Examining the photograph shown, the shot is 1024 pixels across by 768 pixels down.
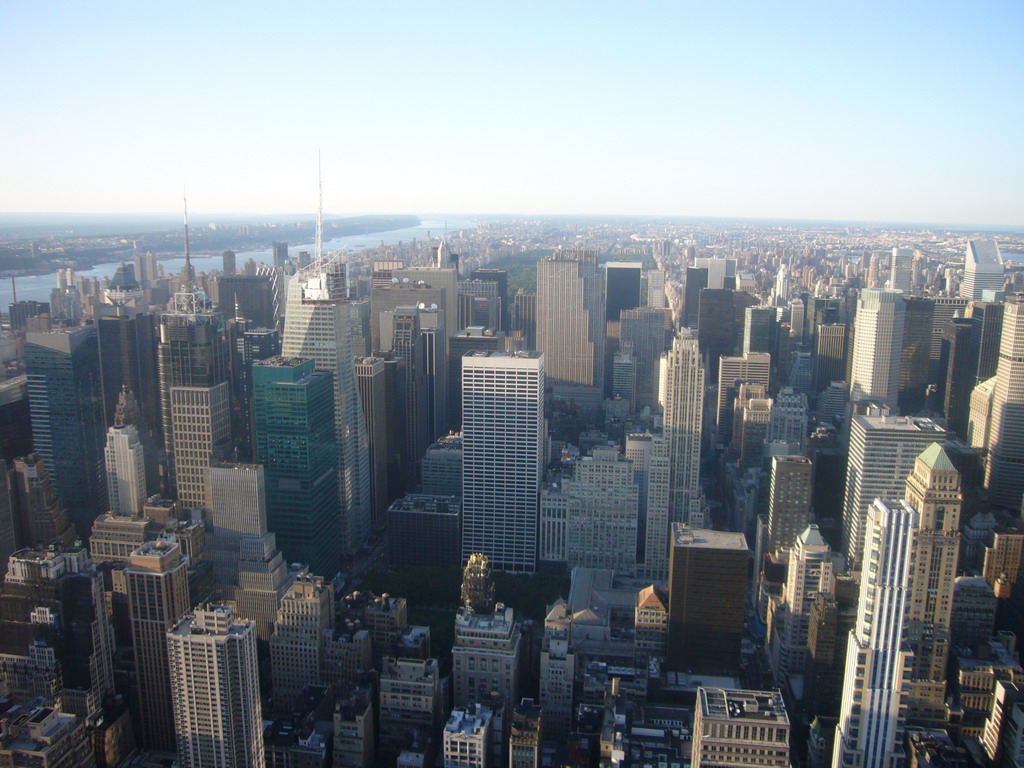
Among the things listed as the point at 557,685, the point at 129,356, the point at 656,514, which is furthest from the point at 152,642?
the point at 656,514

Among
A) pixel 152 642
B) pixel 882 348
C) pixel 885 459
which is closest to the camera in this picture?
pixel 152 642

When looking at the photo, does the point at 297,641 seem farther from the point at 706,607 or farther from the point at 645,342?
the point at 645,342

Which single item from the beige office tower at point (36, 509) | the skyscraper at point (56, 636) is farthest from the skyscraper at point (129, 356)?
the skyscraper at point (56, 636)

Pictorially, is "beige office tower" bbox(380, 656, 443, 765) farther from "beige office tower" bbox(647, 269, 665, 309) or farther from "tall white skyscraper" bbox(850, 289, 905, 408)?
"beige office tower" bbox(647, 269, 665, 309)

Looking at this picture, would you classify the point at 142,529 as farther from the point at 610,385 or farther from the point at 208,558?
the point at 610,385

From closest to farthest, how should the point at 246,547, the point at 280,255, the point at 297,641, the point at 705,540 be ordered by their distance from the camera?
the point at 297,641, the point at 705,540, the point at 246,547, the point at 280,255

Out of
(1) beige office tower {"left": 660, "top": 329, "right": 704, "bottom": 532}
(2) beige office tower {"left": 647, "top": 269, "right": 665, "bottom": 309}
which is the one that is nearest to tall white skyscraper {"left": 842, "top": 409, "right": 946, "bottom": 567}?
(1) beige office tower {"left": 660, "top": 329, "right": 704, "bottom": 532}
